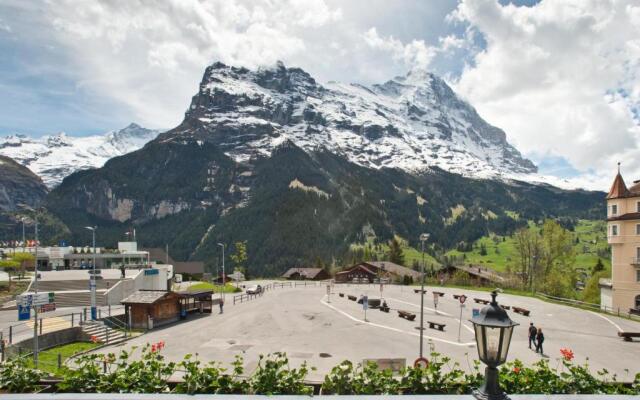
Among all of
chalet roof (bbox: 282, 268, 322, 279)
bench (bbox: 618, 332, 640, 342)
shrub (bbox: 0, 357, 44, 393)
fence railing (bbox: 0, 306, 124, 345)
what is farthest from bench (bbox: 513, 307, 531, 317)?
chalet roof (bbox: 282, 268, 322, 279)

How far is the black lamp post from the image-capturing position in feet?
21.2

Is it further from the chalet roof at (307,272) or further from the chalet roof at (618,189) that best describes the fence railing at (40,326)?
the chalet roof at (307,272)

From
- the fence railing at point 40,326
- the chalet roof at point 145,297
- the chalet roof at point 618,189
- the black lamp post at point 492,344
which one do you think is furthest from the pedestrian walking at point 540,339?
the fence railing at point 40,326

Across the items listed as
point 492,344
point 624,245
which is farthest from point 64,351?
point 624,245

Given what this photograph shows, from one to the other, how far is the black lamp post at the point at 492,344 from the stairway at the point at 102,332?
35096 mm

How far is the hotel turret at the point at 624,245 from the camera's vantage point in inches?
2062

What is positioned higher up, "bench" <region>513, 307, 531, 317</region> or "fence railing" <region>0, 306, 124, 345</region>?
"fence railing" <region>0, 306, 124, 345</region>

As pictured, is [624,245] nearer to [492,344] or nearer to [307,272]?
[492,344]

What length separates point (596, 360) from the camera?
2748cm

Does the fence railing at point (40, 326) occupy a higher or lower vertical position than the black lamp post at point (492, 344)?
lower

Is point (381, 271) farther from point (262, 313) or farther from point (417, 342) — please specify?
point (417, 342)

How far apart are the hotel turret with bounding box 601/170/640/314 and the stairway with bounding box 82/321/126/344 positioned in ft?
188

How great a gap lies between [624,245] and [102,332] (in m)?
60.8

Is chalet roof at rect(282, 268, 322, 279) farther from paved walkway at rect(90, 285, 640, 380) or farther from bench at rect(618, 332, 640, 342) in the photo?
bench at rect(618, 332, 640, 342)
